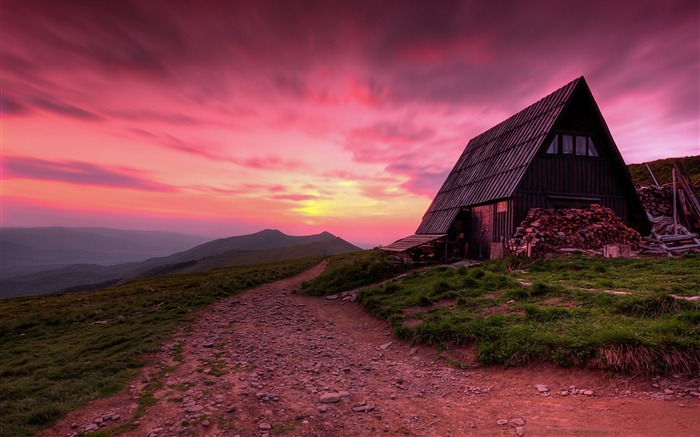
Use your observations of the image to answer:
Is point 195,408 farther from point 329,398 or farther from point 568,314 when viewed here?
point 568,314

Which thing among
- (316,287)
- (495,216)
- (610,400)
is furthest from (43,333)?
(495,216)

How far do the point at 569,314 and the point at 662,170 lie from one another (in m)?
46.8

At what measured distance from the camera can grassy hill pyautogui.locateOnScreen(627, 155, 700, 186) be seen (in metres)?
38.3

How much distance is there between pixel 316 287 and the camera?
2088 centimetres

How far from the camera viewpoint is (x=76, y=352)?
34.2ft

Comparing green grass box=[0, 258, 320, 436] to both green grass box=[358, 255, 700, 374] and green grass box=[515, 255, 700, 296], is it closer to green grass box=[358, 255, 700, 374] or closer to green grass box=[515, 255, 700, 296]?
green grass box=[358, 255, 700, 374]

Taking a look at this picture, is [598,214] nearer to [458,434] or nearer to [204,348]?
[458,434]

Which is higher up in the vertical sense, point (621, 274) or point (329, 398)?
point (621, 274)

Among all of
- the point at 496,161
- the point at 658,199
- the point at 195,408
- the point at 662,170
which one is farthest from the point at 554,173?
the point at 662,170

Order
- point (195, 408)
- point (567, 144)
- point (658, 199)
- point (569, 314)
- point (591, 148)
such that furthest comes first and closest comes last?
point (658, 199) → point (591, 148) → point (567, 144) → point (569, 314) → point (195, 408)

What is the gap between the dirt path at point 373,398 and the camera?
→ 5.37 metres

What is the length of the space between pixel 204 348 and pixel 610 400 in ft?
33.8

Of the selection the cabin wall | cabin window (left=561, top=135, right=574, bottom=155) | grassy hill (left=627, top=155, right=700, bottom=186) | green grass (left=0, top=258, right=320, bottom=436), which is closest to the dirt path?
green grass (left=0, top=258, right=320, bottom=436)

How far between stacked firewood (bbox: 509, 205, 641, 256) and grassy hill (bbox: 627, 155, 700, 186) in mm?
23130
